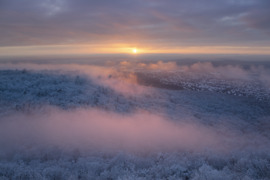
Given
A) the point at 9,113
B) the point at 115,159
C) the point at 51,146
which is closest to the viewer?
the point at 115,159

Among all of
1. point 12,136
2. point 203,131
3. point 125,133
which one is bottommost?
point 203,131

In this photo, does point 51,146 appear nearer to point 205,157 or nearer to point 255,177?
point 205,157

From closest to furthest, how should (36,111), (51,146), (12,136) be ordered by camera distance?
(51,146), (12,136), (36,111)

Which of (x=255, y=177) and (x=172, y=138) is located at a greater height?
(x=255, y=177)

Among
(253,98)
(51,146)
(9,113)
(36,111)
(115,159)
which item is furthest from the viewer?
(253,98)

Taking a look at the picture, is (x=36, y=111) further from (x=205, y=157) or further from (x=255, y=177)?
(x=255, y=177)

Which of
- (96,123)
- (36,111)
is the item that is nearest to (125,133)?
(96,123)

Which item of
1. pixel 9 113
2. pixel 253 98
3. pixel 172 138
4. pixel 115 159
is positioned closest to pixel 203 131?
pixel 172 138

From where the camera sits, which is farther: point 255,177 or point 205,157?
point 205,157

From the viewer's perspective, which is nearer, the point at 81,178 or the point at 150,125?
the point at 81,178

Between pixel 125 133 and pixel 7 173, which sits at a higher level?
pixel 7 173
